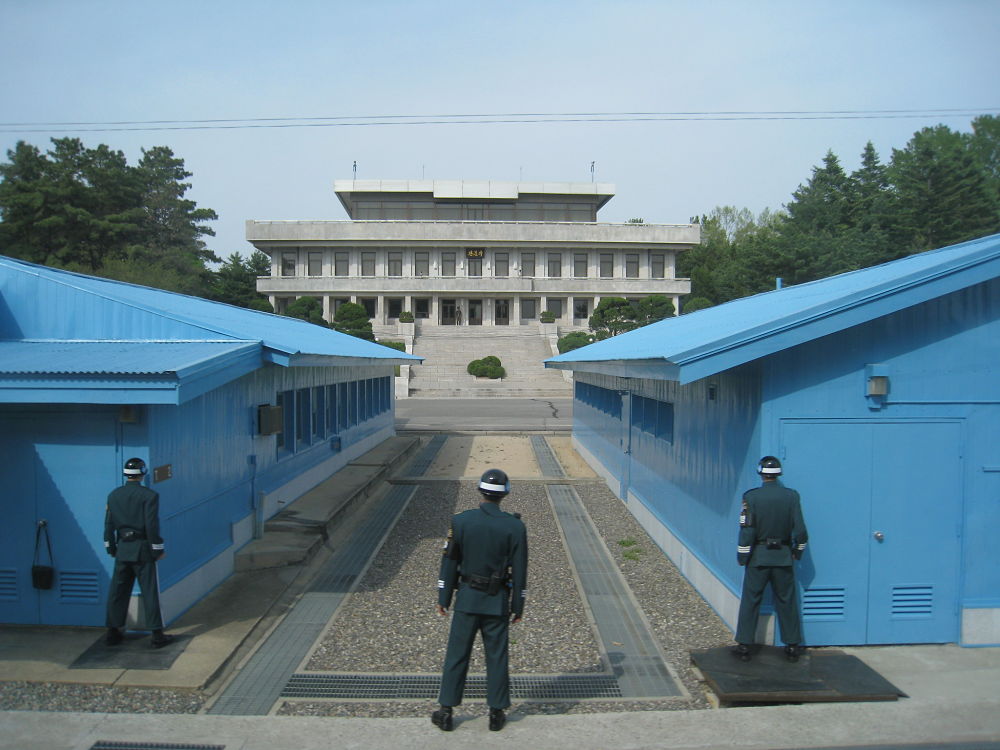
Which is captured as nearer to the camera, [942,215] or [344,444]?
[344,444]

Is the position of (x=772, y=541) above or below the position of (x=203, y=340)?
below

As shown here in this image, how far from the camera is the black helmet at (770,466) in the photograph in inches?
250

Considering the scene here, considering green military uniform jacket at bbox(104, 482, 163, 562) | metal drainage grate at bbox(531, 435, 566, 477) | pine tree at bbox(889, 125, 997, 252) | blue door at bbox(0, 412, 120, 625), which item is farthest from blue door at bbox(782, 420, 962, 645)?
pine tree at bbox(889, 125, 997, 252)

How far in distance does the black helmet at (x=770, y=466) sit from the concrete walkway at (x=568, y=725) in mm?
1849

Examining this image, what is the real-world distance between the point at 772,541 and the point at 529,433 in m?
20.8

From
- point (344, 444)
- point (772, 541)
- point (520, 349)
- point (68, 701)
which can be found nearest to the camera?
point (68, 701)

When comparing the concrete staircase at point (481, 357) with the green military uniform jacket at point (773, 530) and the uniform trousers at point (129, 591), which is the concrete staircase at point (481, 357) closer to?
the uniform trousers at point (129, 591)

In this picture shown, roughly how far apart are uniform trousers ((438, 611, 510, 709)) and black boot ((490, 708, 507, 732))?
19 centimetres

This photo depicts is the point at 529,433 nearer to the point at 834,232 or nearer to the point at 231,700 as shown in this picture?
the point at 231,700

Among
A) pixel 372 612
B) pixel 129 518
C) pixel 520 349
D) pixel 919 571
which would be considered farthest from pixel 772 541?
pixel 520 349

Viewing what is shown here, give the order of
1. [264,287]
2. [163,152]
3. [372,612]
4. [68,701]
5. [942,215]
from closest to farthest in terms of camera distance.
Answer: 1. [68,701]
2. [372,612]
3. [942,215]
4. [264,287]
5. [163,152]

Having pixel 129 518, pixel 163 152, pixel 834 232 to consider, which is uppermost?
pixel 163 152

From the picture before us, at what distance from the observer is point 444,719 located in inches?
207

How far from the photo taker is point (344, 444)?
1717cm
